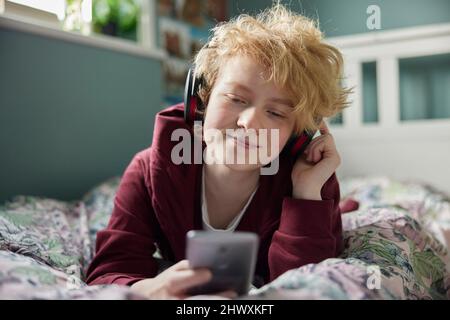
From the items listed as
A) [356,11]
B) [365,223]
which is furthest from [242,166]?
[356,11]

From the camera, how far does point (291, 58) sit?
2.30 feet

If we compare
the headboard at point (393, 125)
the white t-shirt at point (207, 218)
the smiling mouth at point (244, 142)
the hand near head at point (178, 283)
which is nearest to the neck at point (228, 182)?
the white t-shirt at point (207, 218)

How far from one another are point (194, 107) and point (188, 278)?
1.10 feet

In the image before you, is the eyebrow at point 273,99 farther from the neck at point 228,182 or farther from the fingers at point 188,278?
the fingers at point 188,278

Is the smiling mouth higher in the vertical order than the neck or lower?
higher

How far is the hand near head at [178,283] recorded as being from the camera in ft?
1.63

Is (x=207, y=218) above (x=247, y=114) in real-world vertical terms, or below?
below

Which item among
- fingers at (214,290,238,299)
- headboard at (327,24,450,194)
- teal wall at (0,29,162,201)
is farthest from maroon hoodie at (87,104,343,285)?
headboard at (327,24,450,194)

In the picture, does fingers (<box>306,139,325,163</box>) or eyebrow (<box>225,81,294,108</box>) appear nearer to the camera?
eyebrow (<box>225,81,294,108</box>)

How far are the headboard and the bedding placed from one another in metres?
0.50

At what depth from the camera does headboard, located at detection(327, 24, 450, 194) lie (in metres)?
1.87

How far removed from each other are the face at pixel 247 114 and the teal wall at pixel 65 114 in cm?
87

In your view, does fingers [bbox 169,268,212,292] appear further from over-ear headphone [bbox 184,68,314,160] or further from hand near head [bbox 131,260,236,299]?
over-ear headphone [bbox 184,68,314,160]

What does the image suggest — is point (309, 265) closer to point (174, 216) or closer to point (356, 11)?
point (174, 216)
